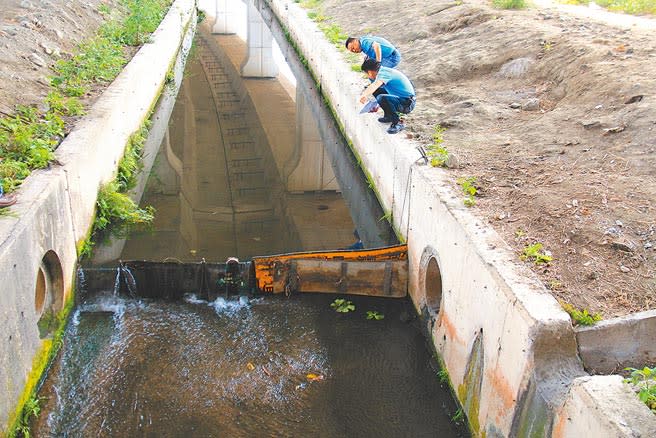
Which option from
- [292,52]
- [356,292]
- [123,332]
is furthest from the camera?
[292,52]

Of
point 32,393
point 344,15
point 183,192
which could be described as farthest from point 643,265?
point 344,15

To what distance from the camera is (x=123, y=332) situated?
7.43 m

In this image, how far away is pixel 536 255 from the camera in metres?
5.79

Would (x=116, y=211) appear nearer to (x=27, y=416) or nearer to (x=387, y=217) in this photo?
(x=387, y=217)

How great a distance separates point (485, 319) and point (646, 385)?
1533mm

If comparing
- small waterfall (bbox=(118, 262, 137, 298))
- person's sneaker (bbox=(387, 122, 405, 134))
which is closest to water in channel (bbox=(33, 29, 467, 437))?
small waterfall (bbox=(118, 262, 137, 298))

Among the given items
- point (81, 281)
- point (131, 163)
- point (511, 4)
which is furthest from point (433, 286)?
point (511, 4)

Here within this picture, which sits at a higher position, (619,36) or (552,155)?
(619,36)

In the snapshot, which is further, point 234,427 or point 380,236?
point 380,236

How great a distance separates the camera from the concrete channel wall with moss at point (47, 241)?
5.74 meters

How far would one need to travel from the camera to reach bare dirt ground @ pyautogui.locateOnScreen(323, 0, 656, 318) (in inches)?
227

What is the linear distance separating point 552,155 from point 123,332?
538 centimetres

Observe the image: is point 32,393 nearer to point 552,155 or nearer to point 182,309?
point 182,309

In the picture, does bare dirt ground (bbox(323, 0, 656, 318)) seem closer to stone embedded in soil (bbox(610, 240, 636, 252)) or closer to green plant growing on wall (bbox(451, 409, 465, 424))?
stone embedded in soil (bbox(610, 240, 636, 252))
